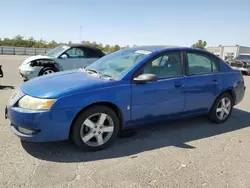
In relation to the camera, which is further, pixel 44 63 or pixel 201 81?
pixel 44 63

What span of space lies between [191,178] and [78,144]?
1.56 meters

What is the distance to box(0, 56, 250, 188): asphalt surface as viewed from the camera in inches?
106

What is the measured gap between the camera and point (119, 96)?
11.1 ft

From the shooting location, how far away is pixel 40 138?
9.90 ft

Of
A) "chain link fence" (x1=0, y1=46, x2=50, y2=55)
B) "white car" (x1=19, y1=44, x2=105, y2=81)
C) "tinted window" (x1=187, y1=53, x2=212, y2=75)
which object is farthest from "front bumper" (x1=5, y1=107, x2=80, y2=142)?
"chain link fence" (x1=0, y1=46, x2=50, y2=55)

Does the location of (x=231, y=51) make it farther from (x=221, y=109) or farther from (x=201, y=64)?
(x=201, y=64)

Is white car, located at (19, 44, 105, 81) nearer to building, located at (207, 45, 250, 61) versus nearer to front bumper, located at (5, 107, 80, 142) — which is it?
front bumper, located at (5, 107, 80, 142)

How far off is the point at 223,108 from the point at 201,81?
972 mm

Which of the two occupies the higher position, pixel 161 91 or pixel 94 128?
pixel 161 91

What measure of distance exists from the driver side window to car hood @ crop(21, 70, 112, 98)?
17.1 ft

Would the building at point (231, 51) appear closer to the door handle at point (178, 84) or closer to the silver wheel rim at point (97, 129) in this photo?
the door handle at point (178, 84)

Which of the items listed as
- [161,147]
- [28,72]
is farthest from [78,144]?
[28,72]

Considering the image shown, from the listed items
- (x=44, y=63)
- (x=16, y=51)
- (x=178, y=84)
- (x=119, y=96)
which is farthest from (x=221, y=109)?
(x=16, y=51)

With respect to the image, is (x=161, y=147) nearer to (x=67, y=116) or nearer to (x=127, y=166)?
(x=127, y=166)
